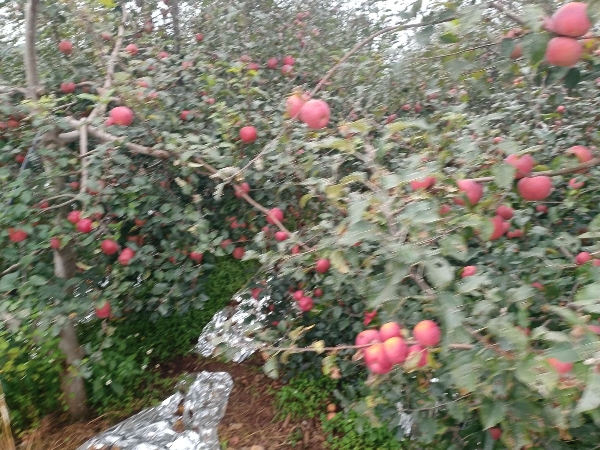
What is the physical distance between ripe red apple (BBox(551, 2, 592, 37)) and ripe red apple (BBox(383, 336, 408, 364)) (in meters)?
0.76

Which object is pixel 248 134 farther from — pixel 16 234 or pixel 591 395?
pixel 591 395

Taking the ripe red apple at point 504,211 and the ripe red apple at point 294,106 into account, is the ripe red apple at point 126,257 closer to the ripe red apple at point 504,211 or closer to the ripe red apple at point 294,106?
the ripe red apple at point 294,106

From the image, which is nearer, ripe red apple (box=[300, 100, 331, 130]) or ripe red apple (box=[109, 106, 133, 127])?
ripe red apple (box=[300, 100, 331, 130])

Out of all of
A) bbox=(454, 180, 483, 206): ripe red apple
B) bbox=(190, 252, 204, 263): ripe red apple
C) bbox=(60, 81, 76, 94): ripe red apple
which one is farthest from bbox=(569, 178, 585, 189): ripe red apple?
bbox=(60, 81, 76, 94): ripe red apple

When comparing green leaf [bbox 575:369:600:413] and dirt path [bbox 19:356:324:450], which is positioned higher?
green leaf [bbox 575:369:600:413]

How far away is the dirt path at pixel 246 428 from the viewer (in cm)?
234

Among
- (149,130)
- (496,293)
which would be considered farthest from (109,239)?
(496,293)

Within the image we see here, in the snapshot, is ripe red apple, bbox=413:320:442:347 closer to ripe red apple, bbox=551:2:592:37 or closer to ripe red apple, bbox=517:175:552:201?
ripe red apple, bbox=517:175:552:201

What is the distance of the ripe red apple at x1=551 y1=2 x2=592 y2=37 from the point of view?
3.20 ft

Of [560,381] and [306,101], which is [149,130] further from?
[560,381]

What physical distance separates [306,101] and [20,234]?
4.07 feet

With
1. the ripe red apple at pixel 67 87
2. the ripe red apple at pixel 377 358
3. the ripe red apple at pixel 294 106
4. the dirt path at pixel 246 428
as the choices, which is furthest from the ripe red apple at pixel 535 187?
the ripe red apple at pixel 67 87

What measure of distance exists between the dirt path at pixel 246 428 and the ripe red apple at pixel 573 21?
2.15 metres

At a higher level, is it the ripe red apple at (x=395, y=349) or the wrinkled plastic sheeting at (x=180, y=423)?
the ripe red apple at (x=395, y=349)
